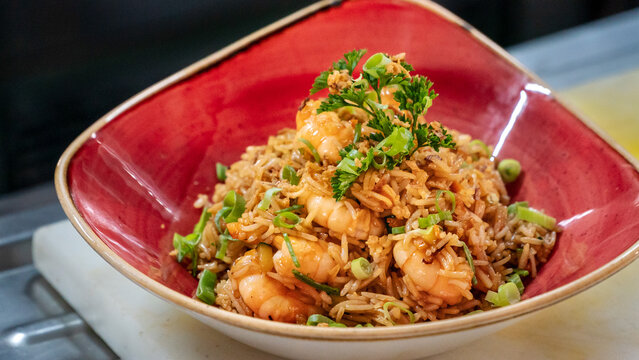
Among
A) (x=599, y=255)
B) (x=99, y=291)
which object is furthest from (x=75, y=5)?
(x=599, y=255)

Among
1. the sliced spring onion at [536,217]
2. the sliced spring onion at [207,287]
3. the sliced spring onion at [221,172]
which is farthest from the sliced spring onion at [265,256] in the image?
the sliced spring onion at [536,217]

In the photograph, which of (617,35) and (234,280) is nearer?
(234,280)

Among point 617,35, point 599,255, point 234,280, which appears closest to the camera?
point 599,255

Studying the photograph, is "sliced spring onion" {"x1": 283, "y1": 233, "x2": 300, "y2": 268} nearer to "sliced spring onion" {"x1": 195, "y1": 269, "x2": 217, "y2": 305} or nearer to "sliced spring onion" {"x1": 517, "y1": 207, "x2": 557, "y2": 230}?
"sliced spring onion" {"x1": 195, "y1": 269, "x2": 217, "y2": 305}

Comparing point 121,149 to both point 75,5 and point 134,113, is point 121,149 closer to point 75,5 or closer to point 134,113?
point 134,113

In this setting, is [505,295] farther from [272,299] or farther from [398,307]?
[272,299]

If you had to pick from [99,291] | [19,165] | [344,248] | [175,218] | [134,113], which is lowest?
[19,165]
